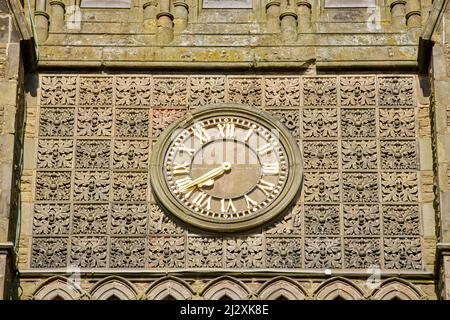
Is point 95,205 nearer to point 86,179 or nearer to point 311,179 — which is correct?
point 86,179

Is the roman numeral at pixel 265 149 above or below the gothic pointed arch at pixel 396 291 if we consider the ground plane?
above

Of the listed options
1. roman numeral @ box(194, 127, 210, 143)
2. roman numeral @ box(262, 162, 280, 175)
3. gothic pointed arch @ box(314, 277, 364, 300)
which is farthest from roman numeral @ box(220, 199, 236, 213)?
gothic pointed arch @ box(314, 277, 364, 300)

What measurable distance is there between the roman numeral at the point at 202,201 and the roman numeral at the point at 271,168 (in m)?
0.80

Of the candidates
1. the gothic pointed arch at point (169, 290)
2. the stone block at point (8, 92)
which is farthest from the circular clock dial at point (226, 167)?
the stone block at point (8, 92)

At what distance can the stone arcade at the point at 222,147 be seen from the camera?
29891 millimetres

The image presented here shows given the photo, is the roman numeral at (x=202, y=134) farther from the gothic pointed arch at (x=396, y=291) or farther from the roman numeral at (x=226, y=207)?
the gothic pointed arch at (x=396, y=291)

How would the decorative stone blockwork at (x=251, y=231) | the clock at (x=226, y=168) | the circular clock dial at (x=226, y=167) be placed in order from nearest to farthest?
1. the decorative stone blockwork at (x=251, y=231)
2. the clock at (x=226, y=168)
3. the circular clock dial at (x=226, y=167)

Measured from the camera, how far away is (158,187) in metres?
30.4

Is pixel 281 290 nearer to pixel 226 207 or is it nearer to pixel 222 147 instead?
pixel 226 207

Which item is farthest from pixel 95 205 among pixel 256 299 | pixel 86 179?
pixel 256 299

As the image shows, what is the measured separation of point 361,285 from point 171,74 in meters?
3.86

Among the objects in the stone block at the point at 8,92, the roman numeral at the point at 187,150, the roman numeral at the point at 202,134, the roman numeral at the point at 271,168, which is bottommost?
the roman numeral at the point at 271,168

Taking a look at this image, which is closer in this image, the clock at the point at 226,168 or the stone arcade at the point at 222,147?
the stone arcade at the point at 222,147

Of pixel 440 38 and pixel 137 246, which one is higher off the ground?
pixel 440 38
